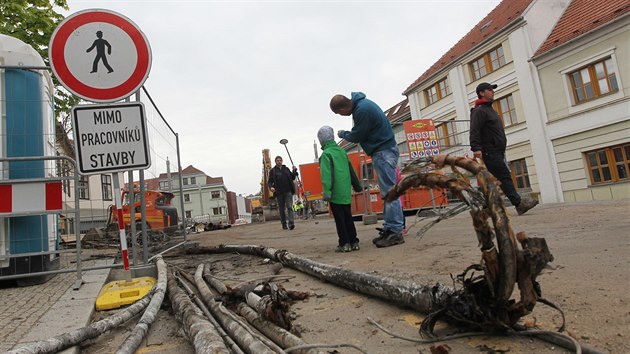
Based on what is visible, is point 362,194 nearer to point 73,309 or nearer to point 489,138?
point 489,138

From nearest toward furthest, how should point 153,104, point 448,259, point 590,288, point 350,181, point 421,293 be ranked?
point 421,293 → point 590,288 → point 448,259 → point 350,181 → point 153,104

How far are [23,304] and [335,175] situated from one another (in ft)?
11.2

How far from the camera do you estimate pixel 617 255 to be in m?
2.92

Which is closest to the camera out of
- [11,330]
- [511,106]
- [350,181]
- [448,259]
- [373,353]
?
[373,353]

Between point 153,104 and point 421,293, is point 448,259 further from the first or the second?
point 153,104

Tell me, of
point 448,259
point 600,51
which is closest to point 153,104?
point 448,259

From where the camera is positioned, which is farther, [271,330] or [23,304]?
[23,304]

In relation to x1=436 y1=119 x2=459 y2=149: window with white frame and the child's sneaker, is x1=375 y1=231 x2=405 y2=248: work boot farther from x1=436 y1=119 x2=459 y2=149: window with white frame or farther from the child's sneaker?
x1=436 y1=119 x2=459 y2=149: window with white frame

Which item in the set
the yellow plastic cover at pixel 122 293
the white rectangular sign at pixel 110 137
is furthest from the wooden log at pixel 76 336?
the white rectangular sign at pixel 110 137

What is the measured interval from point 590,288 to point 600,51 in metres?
19.6

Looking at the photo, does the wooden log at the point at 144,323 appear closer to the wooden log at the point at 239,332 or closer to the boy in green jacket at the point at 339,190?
the wooden log at the point at 239,332

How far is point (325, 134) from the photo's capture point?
540cm

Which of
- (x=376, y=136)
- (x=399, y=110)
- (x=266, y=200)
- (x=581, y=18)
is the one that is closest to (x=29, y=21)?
(x=376, y=136)

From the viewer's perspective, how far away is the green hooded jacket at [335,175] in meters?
5.09
